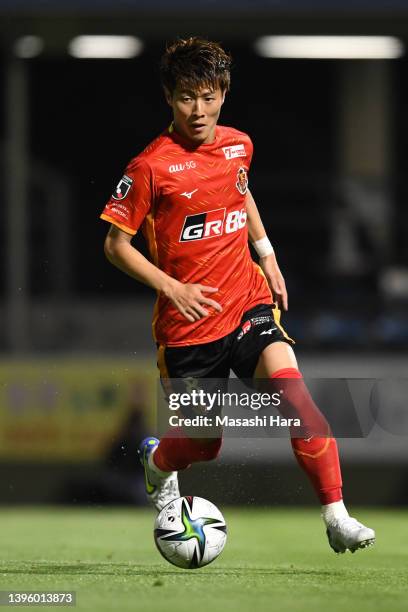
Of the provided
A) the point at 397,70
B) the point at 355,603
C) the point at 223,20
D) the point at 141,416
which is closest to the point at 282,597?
the point at 355,603

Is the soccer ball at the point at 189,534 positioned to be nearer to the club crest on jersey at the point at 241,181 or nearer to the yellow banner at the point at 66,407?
the club crest on jersey at the point at 241,181

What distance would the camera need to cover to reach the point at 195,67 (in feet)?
17.6

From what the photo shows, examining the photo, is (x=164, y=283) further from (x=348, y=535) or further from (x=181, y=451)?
(x=348, y=535)

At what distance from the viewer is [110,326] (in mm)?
15836

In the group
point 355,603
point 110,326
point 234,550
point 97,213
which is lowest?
point 355,603

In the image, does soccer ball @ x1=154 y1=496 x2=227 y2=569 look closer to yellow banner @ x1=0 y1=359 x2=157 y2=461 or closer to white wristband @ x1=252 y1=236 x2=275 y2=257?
white wristband @ x1=252 y1=236 x2=275 y2=257

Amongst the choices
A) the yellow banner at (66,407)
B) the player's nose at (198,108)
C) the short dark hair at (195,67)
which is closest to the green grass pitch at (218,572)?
the player's nose at (198,108)

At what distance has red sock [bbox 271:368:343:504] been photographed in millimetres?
5293

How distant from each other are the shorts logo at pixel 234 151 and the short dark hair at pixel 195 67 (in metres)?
0.29

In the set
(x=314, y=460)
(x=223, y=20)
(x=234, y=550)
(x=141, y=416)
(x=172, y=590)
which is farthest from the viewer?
(x=223, y=20)

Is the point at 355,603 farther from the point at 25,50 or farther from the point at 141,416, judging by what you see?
the point at 25,50

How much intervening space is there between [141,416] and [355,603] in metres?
8.52

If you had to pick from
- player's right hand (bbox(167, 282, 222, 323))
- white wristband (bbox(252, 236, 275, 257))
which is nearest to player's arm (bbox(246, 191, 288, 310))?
white wristband (bbox(252, 236, 275, 257))

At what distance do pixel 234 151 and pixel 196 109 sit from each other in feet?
1.15
